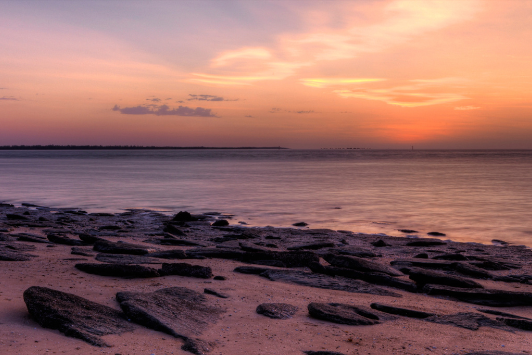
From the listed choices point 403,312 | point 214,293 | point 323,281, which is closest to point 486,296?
point 403,312

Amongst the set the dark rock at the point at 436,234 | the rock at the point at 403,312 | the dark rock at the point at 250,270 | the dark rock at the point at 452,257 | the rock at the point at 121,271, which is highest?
the rock at the point at 121,271

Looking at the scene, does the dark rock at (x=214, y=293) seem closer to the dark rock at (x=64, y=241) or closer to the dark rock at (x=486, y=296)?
the dark rock at (x=486, y=296)

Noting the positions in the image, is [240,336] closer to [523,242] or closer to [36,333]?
[36,333]

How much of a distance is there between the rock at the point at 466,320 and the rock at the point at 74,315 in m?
5.56

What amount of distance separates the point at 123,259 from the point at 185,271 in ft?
7.50

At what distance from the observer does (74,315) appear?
6.74 m

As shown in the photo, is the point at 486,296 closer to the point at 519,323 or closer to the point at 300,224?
Answer: the point at 519,323

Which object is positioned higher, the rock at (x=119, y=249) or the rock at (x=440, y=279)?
the rock at (x=119, y=249)

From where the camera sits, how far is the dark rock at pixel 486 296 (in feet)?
31.0

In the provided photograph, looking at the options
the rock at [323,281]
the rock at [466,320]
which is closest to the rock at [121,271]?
the rock at [323,281]

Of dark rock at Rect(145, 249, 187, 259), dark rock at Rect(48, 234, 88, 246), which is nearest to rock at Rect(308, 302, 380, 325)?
dark rock at Rect(145, 249, 187, 259)

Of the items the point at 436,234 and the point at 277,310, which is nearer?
the point at 277,310

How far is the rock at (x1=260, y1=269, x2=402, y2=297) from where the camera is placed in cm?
997

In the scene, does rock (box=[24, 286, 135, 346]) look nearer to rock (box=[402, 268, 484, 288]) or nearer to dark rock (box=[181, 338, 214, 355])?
dark rock (box=[181, 338, 214, 355])
